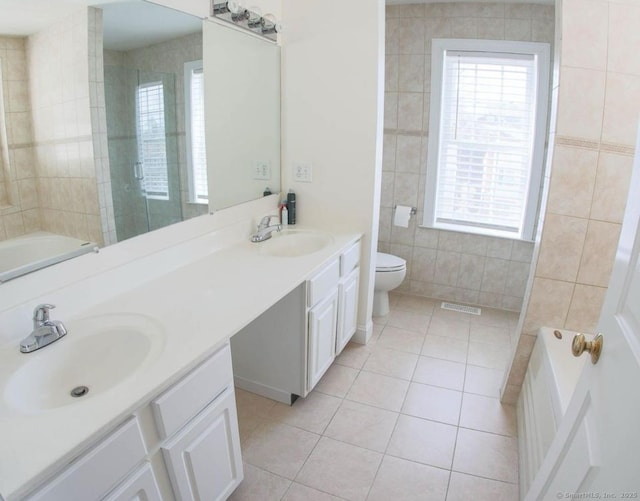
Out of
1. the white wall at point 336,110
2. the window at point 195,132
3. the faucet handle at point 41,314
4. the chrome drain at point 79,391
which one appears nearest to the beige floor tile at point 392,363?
the white wall at point 336,110

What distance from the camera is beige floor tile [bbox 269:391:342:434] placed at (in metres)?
2.04

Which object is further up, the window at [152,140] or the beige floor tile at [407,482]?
the window at [152,140]

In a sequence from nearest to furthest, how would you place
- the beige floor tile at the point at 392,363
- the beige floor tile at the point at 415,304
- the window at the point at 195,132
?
the window at the point at 195,132
the beige floor tile at the point at 392,363
the beige floor tile at the point at 415,304

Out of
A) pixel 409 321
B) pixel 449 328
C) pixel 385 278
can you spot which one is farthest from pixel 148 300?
pixel 449 328

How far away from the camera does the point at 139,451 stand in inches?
40.6

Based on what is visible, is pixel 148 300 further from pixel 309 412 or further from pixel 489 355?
pixel 489 355

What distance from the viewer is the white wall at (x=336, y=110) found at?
2266mm

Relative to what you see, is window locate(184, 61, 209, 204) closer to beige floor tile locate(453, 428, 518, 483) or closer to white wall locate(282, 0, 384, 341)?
white wall locate(282, 0, 384, 341)

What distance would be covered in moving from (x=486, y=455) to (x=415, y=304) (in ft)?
5.48

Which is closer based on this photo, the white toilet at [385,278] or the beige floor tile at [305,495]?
the beige floor tile at [305,495]

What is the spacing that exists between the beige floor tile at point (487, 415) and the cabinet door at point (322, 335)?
792 mm

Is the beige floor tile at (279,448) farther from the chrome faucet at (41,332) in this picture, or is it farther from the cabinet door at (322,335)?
the chrome faucet at (41,332)

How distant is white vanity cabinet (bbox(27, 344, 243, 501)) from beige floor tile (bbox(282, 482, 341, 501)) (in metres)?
0.28

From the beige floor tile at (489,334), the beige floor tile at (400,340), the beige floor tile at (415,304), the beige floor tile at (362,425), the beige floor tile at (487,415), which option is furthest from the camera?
the beige floor tile at (415,304)
